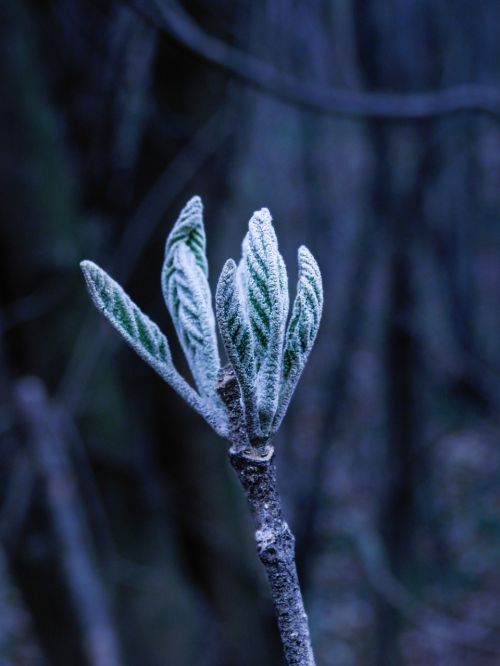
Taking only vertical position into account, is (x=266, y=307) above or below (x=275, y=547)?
above

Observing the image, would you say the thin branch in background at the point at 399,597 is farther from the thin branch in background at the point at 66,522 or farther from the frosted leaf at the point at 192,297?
the frosted leaf at the point at 192,297

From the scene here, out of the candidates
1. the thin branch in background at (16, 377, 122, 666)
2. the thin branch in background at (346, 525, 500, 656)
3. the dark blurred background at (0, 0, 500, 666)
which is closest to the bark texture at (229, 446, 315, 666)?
the dark blurred background at (0, 0, 500, 666)

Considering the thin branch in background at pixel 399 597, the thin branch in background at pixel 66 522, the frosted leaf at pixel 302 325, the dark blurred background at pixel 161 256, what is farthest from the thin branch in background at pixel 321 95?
the thin branch in background at pixel 399 597

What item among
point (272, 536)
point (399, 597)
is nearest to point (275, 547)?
point (272, 536)

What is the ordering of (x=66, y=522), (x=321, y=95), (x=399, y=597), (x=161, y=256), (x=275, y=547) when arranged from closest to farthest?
(x=275, y=547), (x=321, y=95), (x=66, y=522), (x=161, y=256), (x=399, y=597)

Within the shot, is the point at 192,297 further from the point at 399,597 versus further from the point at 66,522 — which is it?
the point at 399,597

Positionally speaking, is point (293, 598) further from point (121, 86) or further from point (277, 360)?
point (121, 86)
